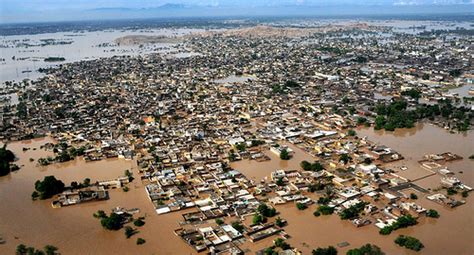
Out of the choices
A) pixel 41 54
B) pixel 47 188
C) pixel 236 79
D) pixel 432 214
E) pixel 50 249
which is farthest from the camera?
pixel 41 54

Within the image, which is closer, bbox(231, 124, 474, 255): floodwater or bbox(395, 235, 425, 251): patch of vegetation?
bbox(395, 235, 425, 251): patch of vegetation

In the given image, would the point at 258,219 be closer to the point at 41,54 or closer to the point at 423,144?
the point at 423,144

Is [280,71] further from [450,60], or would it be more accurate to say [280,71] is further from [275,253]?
[275,253]

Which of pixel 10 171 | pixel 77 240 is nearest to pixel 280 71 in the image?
pixel 10 171

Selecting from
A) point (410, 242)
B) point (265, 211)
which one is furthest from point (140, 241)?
point (410, 242)

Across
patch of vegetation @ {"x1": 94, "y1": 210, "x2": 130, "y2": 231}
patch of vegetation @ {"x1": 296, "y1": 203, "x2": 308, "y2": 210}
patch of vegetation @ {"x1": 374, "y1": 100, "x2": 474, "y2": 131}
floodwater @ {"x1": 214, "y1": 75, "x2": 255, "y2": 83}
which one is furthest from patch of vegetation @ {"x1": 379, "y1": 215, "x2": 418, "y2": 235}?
floodwater @ {"x1": 214, "y1": 75, "x2": 255, "y2": 83}

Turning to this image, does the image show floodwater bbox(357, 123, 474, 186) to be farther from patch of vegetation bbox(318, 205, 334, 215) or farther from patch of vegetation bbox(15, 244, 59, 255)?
patch of vegetation bbox(15, 244, 59, 255)

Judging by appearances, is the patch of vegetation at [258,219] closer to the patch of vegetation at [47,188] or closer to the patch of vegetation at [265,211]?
the patch of vegetation at [265,211]

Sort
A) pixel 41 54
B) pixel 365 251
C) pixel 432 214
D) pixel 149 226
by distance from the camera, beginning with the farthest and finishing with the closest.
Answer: pixel 41 54 → pixel 432 214 → pixel 149 226 → pixel 365 251
